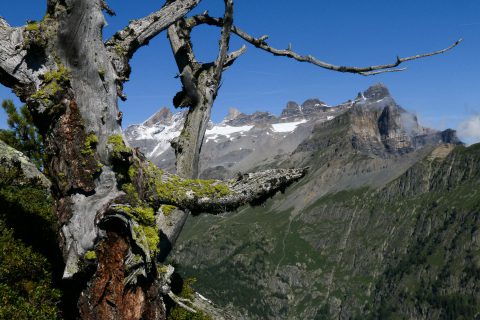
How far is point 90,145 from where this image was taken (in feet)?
29.3

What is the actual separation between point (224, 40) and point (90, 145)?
187 inches

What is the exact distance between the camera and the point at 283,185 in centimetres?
1084

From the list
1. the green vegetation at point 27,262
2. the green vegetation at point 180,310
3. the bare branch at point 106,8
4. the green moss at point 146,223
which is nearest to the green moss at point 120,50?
the bare branch at point 106,8

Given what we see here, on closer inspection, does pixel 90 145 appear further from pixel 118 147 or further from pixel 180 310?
pixel 180 310

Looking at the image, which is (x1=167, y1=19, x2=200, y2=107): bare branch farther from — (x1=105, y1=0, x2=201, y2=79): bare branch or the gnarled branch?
the gnarled branch

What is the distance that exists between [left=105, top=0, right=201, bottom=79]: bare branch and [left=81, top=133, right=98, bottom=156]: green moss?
1.63 m

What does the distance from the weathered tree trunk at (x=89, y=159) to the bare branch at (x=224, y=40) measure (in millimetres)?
3316

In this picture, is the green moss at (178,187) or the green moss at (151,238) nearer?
the green moss at (151,238)

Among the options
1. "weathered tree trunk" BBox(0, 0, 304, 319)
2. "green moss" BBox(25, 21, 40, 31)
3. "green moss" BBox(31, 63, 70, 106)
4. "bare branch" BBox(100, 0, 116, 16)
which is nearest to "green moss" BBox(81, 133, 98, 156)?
"weathered tree trunk" BBox(0, 0, 304, 319)

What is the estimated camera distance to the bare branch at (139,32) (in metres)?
9.91

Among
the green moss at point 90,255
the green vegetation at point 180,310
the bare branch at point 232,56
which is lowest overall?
the green vegetation at point 180,310

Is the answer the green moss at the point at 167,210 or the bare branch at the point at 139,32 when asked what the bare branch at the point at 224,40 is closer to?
the bare branch at the point at 139,32

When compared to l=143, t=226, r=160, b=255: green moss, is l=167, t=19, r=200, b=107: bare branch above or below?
above

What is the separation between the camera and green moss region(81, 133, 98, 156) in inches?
349
